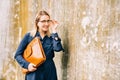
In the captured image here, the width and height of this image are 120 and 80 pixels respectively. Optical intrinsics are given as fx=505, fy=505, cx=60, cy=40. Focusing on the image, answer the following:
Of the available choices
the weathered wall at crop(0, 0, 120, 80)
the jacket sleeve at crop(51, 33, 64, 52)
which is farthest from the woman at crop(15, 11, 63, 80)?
the weathered wall at crop(0, 0, 120, 80)

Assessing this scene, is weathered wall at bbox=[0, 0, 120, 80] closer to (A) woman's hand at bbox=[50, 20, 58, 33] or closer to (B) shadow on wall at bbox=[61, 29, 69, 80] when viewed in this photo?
(B) shadow on wall at bbox=[61, 29, 69, 80]

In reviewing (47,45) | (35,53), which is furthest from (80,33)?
(35,53)

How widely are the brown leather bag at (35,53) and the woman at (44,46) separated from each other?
6 cm

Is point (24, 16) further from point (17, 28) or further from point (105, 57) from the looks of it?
point (105, 57)

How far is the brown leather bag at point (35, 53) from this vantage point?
6289 mm

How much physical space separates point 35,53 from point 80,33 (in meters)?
0.67

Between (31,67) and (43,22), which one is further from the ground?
(43,22)

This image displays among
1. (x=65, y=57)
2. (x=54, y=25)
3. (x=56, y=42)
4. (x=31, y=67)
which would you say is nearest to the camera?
(x=31, y=67)

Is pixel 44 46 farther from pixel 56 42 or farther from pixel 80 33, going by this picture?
pixel 80 33

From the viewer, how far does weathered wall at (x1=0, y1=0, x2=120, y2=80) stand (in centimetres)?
594

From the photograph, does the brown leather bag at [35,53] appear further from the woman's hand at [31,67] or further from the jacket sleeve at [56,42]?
the jacket sleeve at [56,42]

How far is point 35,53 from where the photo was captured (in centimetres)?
636

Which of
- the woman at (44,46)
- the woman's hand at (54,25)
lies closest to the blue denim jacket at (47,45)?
the woman at (44,46)

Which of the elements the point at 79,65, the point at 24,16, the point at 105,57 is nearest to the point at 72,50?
the point at 79,65
